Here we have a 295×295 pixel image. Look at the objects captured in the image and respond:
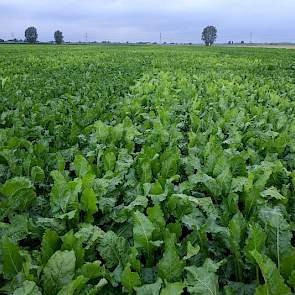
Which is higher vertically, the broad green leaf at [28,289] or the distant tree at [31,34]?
the distant tree at [31,34]

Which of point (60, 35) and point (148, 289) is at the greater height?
point (60, 35)

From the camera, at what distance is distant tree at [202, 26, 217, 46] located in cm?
12638

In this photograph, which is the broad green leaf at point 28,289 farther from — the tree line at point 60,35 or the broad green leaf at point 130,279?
the tree line at point 60,35

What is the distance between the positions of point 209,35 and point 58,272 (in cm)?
13079

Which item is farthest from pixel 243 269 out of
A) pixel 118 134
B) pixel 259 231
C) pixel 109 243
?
pixel 118 134

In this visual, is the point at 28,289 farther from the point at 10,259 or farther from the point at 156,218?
the point at 156,218

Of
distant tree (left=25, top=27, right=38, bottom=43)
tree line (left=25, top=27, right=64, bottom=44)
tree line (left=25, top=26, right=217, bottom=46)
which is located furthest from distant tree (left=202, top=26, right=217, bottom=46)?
distant tree (left=25, top=27, right=38, bottom=43)

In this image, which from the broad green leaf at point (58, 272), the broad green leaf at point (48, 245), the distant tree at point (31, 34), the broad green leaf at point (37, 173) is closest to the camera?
the broad green leaf at point (58, 272)

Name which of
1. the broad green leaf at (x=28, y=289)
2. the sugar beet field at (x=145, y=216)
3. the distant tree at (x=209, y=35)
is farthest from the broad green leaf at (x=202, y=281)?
the distant tree at (x=209, y=35)

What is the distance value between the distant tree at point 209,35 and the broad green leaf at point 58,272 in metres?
130

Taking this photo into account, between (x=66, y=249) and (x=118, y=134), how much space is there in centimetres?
227

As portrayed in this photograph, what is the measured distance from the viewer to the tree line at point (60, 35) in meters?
108

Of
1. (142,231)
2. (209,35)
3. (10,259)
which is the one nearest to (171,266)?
(142,231)

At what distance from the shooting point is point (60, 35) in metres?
113
